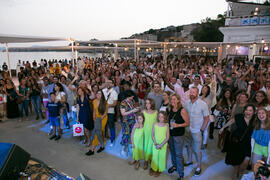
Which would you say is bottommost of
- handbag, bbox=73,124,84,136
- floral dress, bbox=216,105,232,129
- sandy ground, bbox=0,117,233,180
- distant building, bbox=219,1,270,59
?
sandy ground, bbox=0,117,233,180

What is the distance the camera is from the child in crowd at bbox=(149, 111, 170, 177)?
3.16 m

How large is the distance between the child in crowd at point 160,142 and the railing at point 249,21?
2251cm

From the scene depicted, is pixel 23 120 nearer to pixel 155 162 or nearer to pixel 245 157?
pixel 155 162

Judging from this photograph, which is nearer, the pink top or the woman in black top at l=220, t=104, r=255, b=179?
the woman in black top at l=220, t=104, r=255, b=179

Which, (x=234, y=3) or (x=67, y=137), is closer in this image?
(x=67, y=137)

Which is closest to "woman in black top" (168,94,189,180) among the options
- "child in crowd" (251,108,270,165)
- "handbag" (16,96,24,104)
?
"child in crowd" (251,108,270,165)

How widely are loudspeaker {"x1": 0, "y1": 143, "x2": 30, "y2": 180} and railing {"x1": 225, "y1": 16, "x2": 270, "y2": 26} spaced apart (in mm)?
24470

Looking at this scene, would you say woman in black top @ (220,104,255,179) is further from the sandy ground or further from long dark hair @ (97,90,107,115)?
long dark hair @ (97,90,107,115)

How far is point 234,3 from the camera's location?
80.8 feet

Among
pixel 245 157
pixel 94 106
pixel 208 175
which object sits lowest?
pixel 208 175

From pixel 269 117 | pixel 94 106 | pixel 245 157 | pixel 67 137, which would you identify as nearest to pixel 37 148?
pixel 67 137

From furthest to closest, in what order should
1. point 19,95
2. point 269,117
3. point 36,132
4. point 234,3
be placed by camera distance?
point 234,3, point 19,95, point 36,132, point 269,117

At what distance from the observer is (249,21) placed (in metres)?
20.5

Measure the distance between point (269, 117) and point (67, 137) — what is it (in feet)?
15.5
